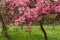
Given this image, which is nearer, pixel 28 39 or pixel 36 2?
pixel 36 2

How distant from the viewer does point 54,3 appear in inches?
380

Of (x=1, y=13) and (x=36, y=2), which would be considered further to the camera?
(x=1, y=13)

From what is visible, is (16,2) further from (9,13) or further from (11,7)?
(9,13)

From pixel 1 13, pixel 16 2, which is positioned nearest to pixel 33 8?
pixel 16 2

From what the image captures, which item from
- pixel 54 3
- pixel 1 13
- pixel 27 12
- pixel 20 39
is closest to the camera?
pixel 27 12

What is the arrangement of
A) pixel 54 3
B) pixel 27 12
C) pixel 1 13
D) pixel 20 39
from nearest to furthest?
pixel 27 12 < pixel 54 3 < pixel 1 13 < pixel 20 39

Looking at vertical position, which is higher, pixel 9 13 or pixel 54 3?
pixel 54 3

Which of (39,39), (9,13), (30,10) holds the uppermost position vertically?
(30,10)

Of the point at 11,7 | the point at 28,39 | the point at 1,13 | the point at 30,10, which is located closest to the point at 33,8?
the point at 30,10

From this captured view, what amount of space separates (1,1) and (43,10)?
241cm

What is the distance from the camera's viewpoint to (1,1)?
1080 cm

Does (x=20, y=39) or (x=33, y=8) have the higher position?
(x=33, y=8)

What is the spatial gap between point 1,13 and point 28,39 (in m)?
3.63

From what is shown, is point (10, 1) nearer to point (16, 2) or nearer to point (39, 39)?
point (16, 2)
